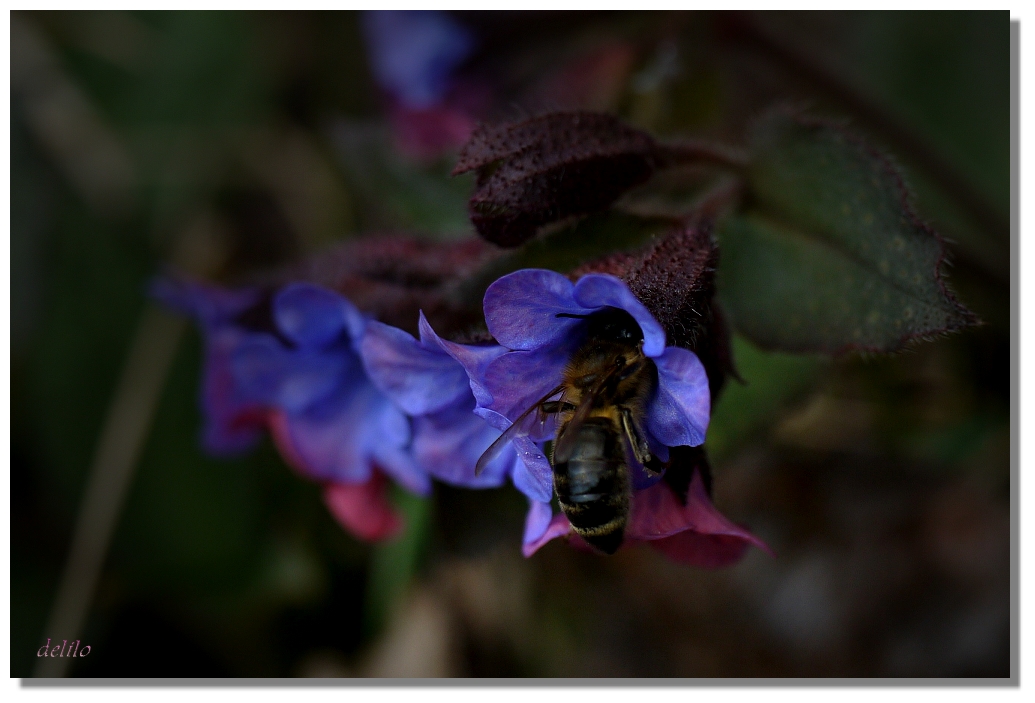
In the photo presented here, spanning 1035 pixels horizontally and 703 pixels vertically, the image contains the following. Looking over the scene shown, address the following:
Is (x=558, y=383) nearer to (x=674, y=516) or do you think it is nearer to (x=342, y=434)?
(x=674, y=516)

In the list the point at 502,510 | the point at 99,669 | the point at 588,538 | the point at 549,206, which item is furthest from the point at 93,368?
the point at 588,538

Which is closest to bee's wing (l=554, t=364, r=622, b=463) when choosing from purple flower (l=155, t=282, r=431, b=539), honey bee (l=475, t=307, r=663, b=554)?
honey bee (l=475, t=307, r=663, b=554)

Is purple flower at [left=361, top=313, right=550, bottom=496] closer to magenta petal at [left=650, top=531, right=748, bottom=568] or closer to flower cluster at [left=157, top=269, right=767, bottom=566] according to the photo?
flower cluster at [left=157, top=269, right=767, bottom=566]

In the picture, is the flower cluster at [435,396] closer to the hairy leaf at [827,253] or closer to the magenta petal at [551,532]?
the magenta petal at [551,532]

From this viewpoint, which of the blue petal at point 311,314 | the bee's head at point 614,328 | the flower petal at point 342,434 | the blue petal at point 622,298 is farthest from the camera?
the flower petal at point 342,434

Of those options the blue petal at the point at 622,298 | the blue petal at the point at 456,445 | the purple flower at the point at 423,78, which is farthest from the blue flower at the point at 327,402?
the purple flower at the point at 423,78

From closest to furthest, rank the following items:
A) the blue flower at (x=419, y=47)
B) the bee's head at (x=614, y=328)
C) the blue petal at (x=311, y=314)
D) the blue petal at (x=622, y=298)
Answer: the blue petal at (x=622, y=298) < the bee's head at (x=614, y=328) < the blue petal at (x=311, y=314) < the blue flower at (x=419, y=47)
